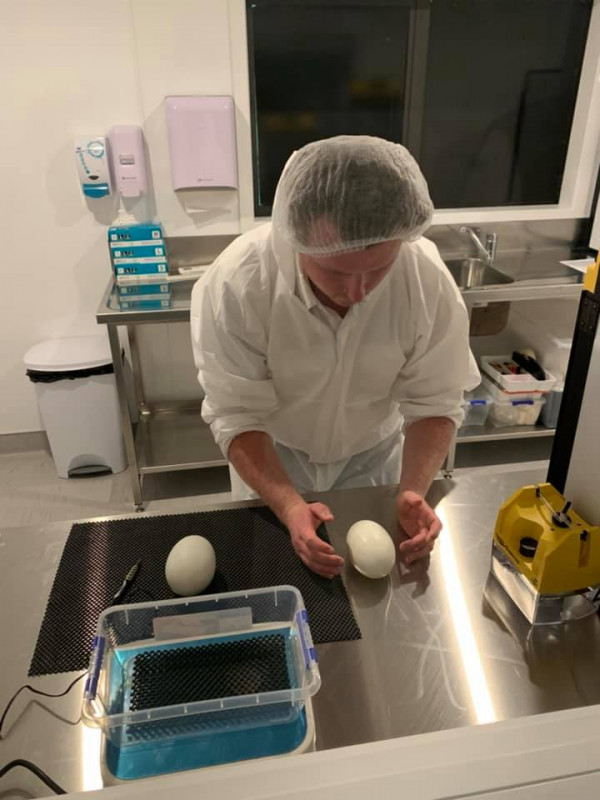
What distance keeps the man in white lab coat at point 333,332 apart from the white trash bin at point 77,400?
1329 mm

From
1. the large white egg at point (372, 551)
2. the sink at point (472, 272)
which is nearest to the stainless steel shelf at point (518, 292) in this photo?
the sink at point (472, 272)

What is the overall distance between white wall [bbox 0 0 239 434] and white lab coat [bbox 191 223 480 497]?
143 centimetres

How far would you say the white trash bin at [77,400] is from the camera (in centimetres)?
238

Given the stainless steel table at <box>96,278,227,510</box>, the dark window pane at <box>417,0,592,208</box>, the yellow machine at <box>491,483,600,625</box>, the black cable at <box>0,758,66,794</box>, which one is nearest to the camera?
the black cable at <box>0,758,66,794</box>

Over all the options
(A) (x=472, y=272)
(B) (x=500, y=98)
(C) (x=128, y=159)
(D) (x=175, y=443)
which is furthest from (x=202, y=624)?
(B) (x=500, y=98)

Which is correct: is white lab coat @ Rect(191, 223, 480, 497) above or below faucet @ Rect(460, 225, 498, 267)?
above

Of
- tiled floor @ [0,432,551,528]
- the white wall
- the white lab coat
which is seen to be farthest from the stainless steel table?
the white lab coat

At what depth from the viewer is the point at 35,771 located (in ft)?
2.15

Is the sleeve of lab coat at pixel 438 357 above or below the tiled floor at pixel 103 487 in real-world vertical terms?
above

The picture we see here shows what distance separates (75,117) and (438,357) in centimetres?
186

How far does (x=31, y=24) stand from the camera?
212 centimetres

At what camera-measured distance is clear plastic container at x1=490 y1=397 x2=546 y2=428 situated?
2.62 m

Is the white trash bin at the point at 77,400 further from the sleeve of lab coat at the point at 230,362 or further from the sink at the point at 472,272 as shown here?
the sink at the point at 472,272

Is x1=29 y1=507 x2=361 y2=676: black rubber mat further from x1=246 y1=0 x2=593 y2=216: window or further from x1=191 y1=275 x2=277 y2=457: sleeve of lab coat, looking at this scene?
x1=246 y1=0 x2=593 y2=216: window
